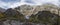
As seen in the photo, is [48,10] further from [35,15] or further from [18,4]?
[18,4]

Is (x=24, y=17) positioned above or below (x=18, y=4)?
below

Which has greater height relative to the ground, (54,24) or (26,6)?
(26,6)

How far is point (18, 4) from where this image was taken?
2.45 metres

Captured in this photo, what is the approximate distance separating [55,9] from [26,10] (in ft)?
1.61

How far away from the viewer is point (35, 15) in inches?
94.2

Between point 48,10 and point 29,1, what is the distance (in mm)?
365

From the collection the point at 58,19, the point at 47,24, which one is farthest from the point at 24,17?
the point at 58,19

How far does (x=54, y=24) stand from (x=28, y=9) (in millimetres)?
508

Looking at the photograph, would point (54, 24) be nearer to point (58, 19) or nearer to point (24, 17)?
point (58, 19)

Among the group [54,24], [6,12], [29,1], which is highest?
[29,1]

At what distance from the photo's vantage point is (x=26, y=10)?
2422mm

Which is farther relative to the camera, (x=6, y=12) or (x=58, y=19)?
(x=6, y=12)

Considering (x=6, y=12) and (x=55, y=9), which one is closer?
(x=55, y=9)

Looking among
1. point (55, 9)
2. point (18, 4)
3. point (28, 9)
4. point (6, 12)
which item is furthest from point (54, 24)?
point (6, 12)
